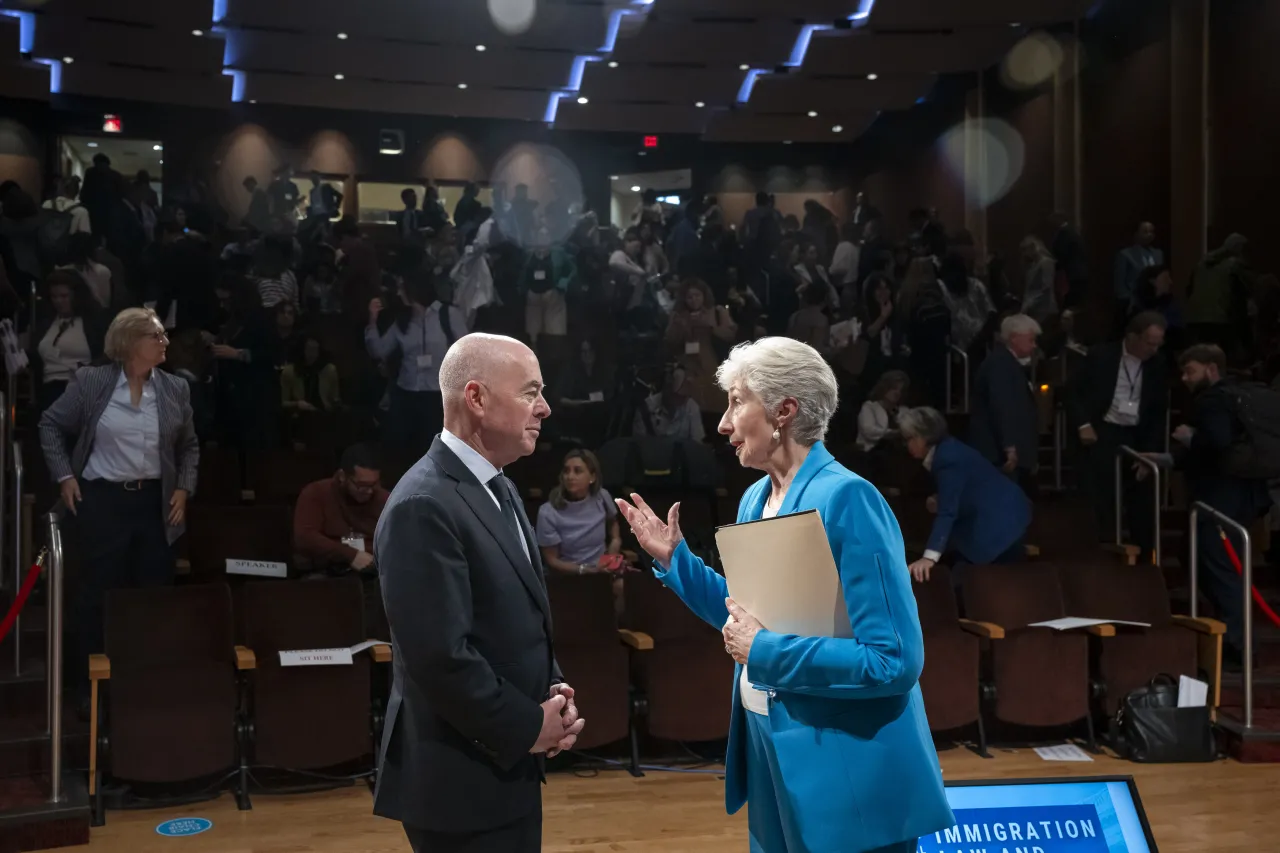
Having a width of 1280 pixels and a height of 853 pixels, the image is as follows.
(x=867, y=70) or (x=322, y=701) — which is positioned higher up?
(x=867, y=70)

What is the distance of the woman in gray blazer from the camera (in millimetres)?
4551

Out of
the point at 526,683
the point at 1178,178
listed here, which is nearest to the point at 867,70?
the point at 1178,178

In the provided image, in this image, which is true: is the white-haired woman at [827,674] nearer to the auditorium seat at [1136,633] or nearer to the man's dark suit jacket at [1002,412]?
the auditorium seat at [1136,633]

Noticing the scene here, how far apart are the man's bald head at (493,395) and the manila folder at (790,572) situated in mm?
353

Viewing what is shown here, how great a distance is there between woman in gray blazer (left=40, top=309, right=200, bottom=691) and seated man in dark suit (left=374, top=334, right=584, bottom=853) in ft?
9.24

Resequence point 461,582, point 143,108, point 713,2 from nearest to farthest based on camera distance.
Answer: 1. point 461,582
2. point 713,2
3. point 143,108

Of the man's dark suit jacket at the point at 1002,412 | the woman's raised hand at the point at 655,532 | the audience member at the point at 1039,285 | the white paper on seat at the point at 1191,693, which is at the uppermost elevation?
the audience member at the point at 1039,285

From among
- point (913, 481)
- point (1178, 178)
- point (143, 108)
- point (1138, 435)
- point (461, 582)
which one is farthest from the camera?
point (143, 108)

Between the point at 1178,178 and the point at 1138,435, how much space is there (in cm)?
455

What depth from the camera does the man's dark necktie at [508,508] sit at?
2.09 metres

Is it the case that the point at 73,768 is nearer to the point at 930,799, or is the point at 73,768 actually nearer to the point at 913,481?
the point at 930,799

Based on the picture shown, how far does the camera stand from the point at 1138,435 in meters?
6.76

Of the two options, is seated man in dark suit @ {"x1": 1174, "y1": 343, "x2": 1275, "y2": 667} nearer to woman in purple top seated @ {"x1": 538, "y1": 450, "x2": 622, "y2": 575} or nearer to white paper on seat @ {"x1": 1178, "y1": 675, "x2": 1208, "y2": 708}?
white paper on seat @ {"x1": 1178, "y1": 675, "x2": 1208, "y2": 708}

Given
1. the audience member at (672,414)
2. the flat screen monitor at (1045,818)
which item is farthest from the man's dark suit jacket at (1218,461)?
the flat screen monitor at (1045,818)
